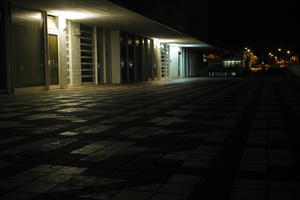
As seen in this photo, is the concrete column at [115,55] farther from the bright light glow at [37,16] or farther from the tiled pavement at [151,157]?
the tiled pavement at [151,157]

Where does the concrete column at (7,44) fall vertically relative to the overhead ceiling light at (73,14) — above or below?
below

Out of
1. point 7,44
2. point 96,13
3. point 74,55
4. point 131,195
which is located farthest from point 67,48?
point 131,195

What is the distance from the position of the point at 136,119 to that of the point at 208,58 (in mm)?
45150

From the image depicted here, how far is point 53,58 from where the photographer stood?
64.5 feet

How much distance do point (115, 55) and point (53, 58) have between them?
746 centimetres

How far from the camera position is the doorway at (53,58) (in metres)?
19.3

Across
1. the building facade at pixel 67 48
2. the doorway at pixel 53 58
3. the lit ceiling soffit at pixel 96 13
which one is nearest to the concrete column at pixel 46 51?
the building facade at pixel 67 48

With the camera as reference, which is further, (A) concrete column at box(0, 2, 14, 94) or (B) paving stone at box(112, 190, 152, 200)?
(A) concrete column at box(0, 2, 14, 94)

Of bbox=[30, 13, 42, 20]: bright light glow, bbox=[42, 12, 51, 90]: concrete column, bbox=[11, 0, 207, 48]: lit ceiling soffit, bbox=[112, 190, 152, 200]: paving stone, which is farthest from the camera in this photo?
bbox=[42, 12, 51, 90]: concrete column

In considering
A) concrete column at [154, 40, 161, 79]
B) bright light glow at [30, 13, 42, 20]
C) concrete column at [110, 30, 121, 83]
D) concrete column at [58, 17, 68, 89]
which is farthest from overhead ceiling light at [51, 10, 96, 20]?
concrete column at [154, 40, 161, 79]

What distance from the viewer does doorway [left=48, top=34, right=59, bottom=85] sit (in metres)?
19.3

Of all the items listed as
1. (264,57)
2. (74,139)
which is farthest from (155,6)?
(264,57)

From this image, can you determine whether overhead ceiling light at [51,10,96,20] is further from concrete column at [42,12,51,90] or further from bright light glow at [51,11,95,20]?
concrete column at [42,12,51,90]

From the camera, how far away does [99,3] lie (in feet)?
51.9
